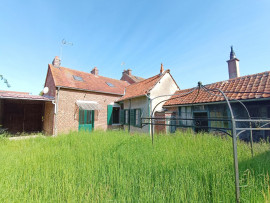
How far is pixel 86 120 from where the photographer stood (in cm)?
1381

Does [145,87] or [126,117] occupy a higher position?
[145,87]

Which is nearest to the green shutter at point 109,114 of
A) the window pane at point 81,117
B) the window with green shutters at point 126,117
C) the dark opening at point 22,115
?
the window with green shutters at point 126,117

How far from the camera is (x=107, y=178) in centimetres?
334

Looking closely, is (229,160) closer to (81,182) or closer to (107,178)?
(107,178)

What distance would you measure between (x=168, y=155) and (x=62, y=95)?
40.3ft

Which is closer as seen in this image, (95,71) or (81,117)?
(81,117)

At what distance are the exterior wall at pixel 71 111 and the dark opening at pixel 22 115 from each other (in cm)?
634

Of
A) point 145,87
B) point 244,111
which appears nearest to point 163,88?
→ point 145,87

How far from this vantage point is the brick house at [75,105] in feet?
39.9

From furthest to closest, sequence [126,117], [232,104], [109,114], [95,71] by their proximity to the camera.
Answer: [95,71]
[109,114]
[126,117]
[232,104]

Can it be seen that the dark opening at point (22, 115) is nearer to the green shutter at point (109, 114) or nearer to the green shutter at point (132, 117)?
the green shutter at point (109, 114)

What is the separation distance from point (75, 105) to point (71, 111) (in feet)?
2.54

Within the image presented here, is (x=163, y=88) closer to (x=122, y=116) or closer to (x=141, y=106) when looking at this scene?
(x=141, y=106)

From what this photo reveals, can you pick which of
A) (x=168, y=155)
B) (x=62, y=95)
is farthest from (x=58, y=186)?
(x=62, y=95)
